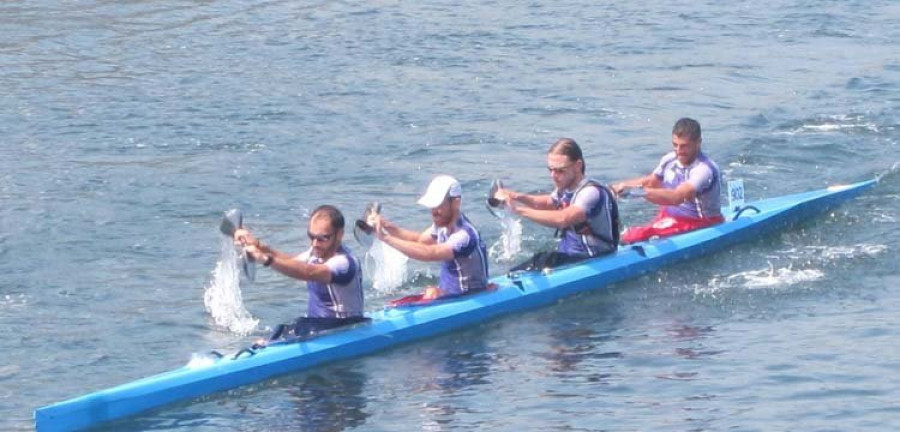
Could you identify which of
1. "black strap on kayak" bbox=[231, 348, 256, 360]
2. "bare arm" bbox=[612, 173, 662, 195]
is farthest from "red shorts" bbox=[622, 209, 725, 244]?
"black strap on kayak" bbox=[231, 348, 256, 360]

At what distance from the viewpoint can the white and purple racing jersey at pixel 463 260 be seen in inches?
497

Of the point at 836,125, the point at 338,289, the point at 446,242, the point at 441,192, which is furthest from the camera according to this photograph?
the point at 836,125

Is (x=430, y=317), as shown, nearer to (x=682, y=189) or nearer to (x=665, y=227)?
(x=682, y=189)

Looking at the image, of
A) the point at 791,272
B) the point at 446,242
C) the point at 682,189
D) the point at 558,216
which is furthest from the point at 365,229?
the point at 791,272

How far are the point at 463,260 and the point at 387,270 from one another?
1.74 metres

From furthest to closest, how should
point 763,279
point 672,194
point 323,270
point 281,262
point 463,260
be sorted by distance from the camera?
A: point 672,194 < point 763,279 < point 463,260 < point 323,270 < point 281,262

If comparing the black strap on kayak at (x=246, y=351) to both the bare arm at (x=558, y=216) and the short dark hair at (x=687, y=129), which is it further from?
the short dark hair at (x=687, y=129)

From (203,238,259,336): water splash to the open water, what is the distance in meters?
0.16

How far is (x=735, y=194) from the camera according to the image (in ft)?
52.4

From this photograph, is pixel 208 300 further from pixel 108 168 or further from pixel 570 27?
pixel 570 27

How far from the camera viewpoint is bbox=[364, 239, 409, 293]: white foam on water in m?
14.4

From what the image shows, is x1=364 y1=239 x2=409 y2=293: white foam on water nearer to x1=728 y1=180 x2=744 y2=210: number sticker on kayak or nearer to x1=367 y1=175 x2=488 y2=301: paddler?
x1=367 y1=175 x2=488 y2=301: paddler

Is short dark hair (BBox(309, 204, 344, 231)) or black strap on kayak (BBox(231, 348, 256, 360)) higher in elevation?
short dark hair (BBox(309, 204, 344, 231))

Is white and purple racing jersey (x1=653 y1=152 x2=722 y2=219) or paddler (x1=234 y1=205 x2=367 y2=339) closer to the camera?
paddler (x1=234 y1=205 x2=367 y2=339)
